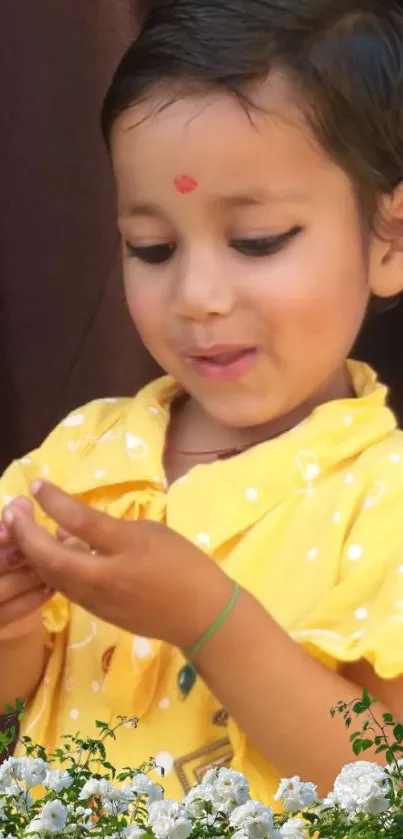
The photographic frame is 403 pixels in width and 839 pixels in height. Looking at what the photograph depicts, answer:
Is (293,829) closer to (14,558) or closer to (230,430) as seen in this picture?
(14,558)

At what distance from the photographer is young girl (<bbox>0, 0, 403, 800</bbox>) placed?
760 millimetres

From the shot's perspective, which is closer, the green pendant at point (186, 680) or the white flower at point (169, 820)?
the white flower at point (169, 820)

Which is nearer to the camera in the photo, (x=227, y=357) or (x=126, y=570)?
(x=126, y=570)

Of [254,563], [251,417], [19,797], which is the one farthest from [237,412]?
[19,797]

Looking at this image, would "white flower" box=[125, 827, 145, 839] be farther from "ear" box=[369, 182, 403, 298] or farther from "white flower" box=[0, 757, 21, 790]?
"ear" box=[369, 182, 403, 298]

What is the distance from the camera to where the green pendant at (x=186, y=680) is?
83cm

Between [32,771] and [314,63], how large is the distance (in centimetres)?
53

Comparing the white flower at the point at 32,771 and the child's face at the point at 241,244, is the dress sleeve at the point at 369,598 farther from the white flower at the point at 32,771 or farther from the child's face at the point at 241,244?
the white flower at the point at 32,771

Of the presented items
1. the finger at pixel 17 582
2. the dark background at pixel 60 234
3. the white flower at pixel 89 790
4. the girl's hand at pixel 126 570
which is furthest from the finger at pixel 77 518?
the dark background at pixel 60 234

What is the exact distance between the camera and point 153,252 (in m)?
0.86

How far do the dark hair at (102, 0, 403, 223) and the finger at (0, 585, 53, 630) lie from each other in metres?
0.35

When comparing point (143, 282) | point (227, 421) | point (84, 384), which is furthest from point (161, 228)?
point (84, 384)

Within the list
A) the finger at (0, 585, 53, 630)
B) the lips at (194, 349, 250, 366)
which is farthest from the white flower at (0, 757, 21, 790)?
the lips at (194, 349, 250, 366)

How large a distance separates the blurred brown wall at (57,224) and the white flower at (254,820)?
885 mm
